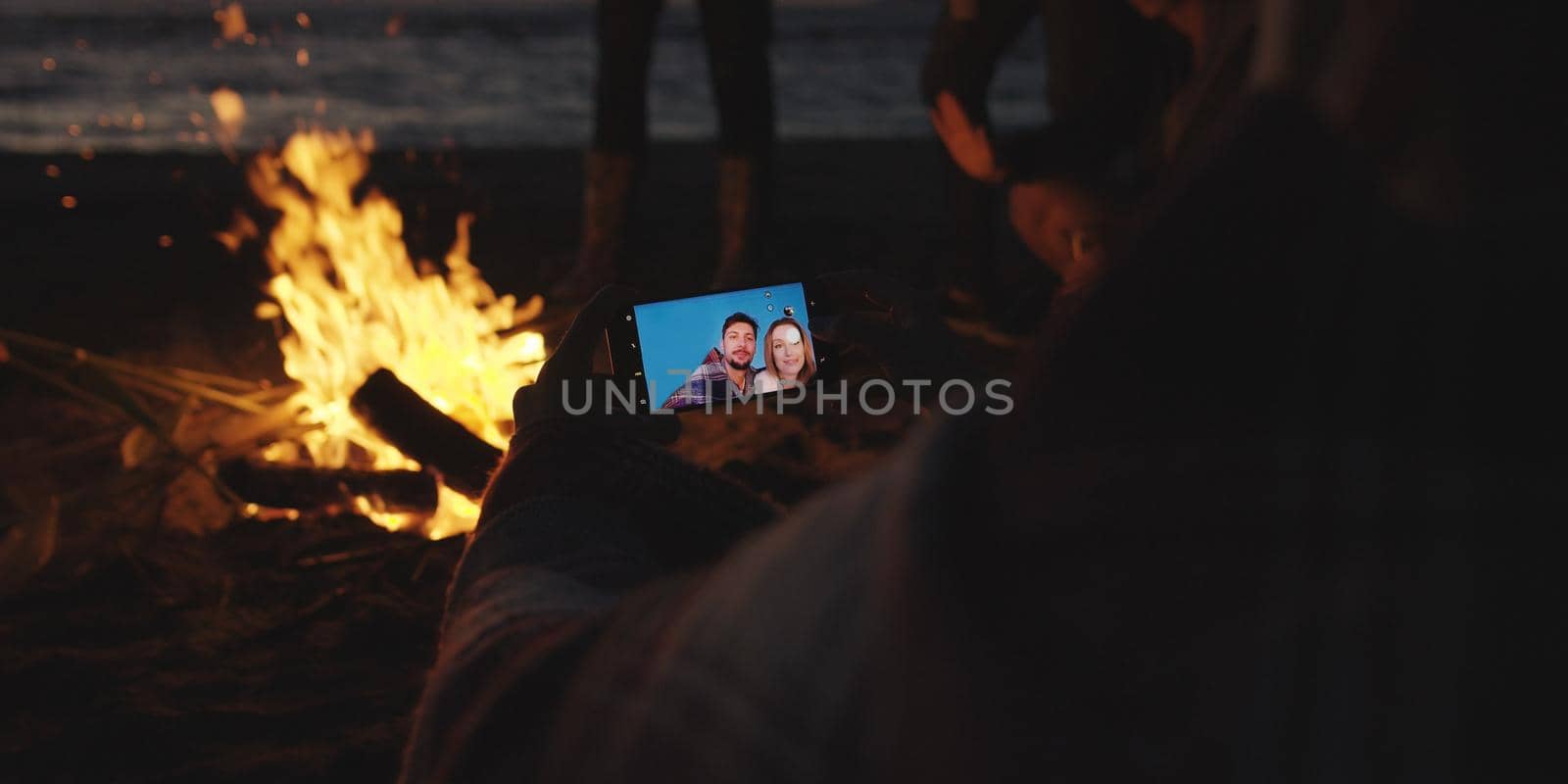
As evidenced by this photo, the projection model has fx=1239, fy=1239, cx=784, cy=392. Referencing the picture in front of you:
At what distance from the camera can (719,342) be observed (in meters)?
2.30

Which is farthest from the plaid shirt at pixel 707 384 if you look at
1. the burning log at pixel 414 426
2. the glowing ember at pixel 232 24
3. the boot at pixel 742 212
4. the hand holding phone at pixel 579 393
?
the glowing ember at pixel 232 24

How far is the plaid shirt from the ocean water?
357 inches

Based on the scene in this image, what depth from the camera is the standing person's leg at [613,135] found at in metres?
5.02

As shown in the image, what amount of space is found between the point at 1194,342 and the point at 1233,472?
7 centimetres

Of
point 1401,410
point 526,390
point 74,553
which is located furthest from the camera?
point 74,553

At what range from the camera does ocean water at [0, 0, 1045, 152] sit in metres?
12.2

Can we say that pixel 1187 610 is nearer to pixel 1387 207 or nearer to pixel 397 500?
pixel 1387 207

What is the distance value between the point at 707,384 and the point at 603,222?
3.08m

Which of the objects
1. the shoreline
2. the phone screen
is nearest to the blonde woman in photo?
the phone screen

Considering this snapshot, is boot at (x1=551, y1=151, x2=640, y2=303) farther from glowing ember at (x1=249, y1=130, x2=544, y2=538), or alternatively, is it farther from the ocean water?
the ocean water

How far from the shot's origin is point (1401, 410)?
0.54 metres

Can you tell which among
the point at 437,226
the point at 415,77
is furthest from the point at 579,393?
the point at 415,77

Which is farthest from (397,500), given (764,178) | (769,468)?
(764,178)

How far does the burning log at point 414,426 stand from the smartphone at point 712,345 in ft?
3.05
